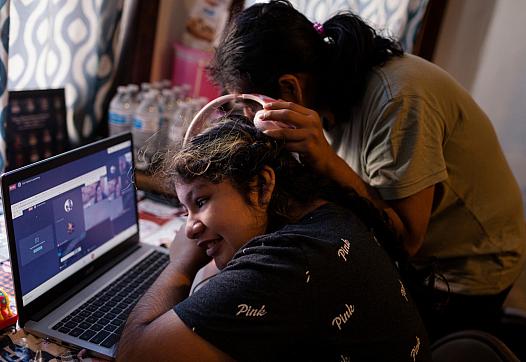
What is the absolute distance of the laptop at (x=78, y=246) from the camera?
977 mm

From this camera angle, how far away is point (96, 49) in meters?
1.82

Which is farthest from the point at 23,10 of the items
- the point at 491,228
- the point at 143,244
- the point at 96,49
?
the point at 491,228

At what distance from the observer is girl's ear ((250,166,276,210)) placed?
0.92 meters

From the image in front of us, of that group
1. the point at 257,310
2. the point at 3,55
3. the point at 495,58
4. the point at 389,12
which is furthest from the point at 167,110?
the point at 257,310

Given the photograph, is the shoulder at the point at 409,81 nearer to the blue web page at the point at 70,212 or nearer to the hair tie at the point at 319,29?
the hair tie at the point at 319,29

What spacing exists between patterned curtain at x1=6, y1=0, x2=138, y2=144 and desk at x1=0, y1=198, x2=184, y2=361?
0.44 m

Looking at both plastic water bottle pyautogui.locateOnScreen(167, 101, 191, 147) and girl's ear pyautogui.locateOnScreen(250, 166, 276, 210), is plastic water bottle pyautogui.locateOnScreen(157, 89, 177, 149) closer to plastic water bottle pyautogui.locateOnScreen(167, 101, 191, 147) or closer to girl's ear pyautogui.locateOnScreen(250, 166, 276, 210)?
plastic water bottle pyautogui.locateOnScreen(167, 101, 191, 147)

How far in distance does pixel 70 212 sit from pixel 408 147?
A: 75 centimetres

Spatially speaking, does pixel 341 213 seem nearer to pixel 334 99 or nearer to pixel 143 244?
pixel 334 99

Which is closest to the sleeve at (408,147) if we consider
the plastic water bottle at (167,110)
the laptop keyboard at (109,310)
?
the laptop keyboard at (109,310)

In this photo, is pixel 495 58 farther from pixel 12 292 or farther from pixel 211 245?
pixel 12 292

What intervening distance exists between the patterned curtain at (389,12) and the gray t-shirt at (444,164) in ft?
2.58

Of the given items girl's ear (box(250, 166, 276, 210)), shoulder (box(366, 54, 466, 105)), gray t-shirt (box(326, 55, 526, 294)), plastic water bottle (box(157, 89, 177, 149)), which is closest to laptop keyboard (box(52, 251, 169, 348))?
girl's ear (box(250, 166, 276, 210))

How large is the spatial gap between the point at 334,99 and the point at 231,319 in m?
0.72
